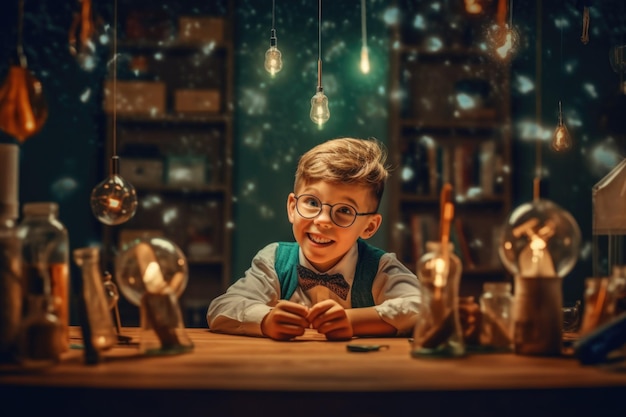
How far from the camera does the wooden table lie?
932 mm

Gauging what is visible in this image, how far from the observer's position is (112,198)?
1700 mm

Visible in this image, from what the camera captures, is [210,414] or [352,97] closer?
[210,414]

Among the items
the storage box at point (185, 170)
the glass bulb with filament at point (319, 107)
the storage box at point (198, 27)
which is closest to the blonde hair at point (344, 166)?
the glass bulb with filament at point (319, 107)

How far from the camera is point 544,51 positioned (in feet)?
13.5

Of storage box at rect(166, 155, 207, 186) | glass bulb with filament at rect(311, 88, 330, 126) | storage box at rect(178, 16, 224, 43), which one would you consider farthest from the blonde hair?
storage box at rect(178, 16, 224, 43)

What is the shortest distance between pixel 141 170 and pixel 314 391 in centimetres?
326

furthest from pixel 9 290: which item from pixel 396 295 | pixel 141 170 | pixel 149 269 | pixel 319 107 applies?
pixel 141 170

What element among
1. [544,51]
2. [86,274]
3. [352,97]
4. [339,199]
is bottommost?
[86,274]

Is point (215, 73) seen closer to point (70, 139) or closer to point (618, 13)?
point (70, 139)

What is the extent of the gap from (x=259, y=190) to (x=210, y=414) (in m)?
3.18

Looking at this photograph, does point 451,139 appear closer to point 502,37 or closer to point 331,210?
point 502,37

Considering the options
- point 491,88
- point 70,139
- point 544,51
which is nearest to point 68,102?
point 70,139

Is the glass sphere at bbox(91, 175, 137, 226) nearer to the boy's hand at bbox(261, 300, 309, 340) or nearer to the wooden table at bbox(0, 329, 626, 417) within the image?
the boy's hand at bbox(261, 300, 309, 340)

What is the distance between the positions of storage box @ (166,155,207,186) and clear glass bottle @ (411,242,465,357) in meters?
2.98
